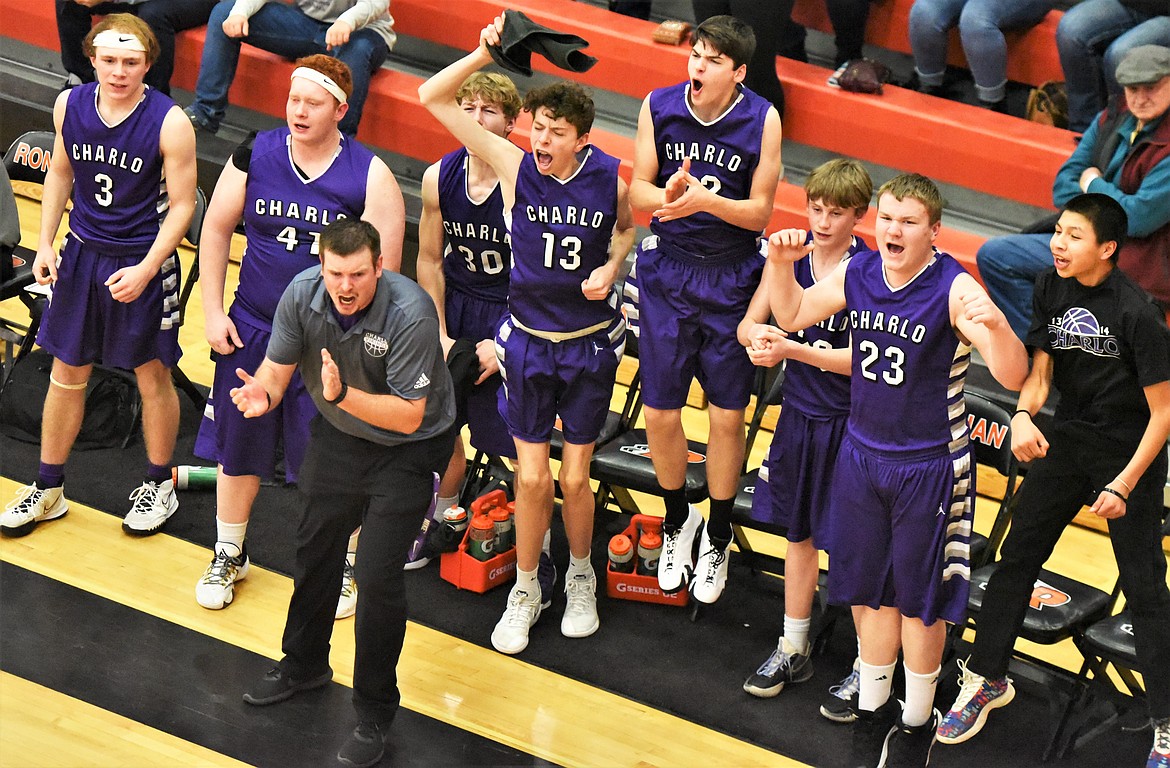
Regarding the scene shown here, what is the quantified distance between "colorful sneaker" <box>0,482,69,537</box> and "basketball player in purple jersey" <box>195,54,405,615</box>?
3.01 ft

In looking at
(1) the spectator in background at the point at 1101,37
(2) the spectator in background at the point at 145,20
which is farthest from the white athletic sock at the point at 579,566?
(2) the spectator in background at the point at 145,20

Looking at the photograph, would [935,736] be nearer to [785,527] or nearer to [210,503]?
[785,527]

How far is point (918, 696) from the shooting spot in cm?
448

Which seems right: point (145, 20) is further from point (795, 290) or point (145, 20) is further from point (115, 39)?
point (795, 290)

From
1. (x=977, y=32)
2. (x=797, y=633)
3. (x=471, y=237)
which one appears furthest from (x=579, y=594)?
(x=977, y=32)

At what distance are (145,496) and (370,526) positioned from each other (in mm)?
1719

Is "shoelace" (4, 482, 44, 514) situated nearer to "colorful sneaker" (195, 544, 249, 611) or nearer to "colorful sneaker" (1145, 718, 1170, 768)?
"colorful sneaker" (195, 544, 249, 611)

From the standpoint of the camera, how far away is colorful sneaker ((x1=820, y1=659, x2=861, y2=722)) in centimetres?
472

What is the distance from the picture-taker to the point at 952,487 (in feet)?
13.9

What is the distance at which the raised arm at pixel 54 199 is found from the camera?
5.27m

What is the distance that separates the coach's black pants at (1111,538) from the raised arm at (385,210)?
224cm

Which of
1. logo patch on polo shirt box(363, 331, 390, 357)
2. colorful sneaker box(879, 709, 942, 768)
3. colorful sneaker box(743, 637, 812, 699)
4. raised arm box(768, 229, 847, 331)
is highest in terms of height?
raised arm box(768, 229, 847, 331)

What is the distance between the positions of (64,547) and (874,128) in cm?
427

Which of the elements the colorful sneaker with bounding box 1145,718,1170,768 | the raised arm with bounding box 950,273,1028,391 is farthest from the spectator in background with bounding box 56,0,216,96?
the colorful sneaker with bounding box 1145,718,1170,768
